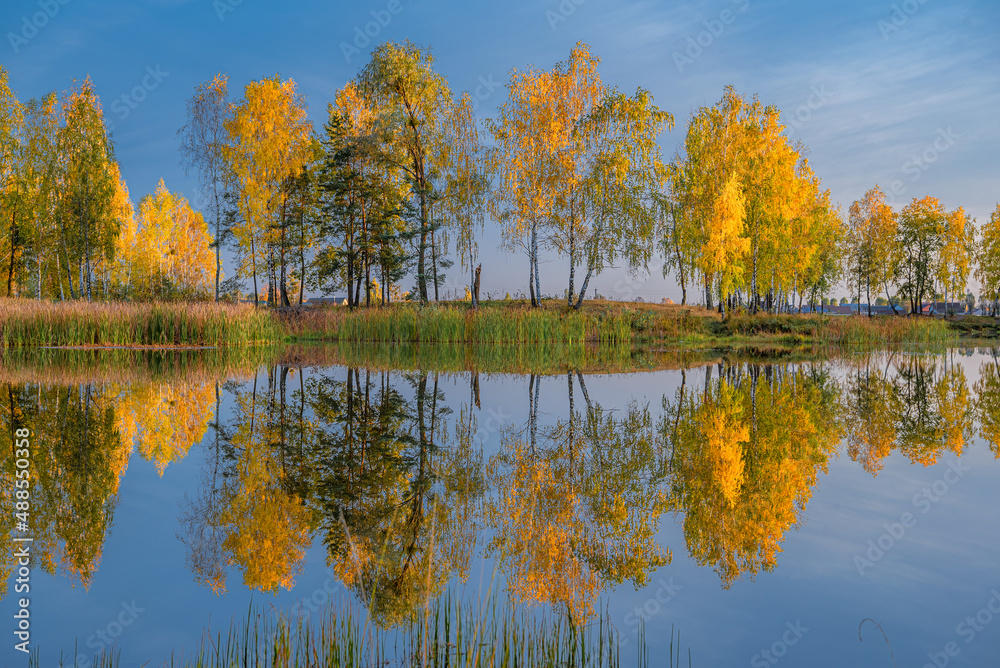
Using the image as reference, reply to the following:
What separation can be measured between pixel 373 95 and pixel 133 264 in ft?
78.1

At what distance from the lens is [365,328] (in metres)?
23.9

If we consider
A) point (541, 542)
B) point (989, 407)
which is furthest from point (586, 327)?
point (541, 542)

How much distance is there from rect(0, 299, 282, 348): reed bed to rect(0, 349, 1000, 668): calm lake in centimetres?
1207

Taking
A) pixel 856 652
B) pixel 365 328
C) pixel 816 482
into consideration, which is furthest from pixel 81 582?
pixel 365 328

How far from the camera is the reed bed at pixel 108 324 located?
18.1 m

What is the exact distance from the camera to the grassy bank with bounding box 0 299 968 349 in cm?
1841

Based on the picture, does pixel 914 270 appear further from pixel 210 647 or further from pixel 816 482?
pixel 210 647

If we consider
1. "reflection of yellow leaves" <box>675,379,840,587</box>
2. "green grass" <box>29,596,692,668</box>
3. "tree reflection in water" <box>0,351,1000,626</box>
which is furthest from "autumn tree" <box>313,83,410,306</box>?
"green grass" <box>29,596,692,668</box>

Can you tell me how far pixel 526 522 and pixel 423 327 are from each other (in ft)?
62.4

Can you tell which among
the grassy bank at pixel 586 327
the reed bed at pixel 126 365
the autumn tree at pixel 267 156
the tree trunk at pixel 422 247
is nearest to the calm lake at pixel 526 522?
the reed bed at pixel 126 365

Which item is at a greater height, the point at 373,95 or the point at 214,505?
the point at 373,95

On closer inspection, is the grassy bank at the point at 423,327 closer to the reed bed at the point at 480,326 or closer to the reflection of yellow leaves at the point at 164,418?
the reed bed at the point at 480,326

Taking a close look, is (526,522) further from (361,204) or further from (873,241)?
(873,241)

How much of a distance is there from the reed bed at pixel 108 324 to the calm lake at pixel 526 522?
1207 cm
